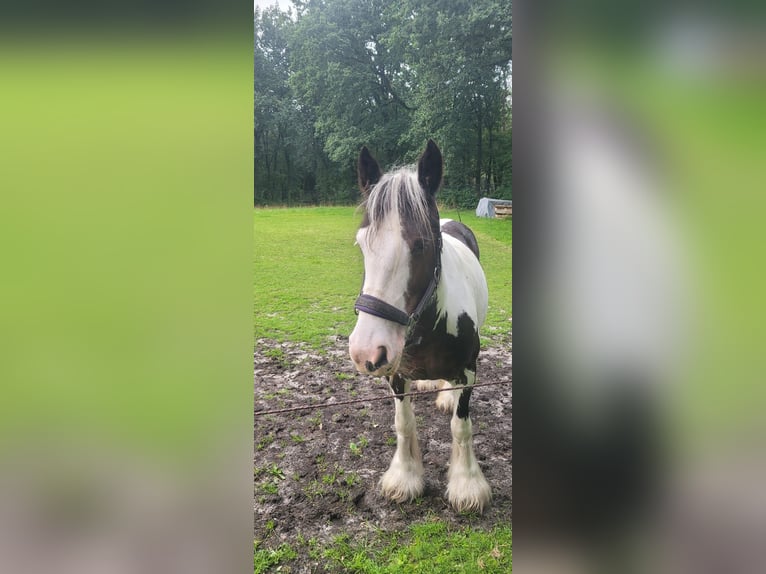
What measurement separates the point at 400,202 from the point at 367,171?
0.56ft

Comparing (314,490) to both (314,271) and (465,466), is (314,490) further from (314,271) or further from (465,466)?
(314,271)

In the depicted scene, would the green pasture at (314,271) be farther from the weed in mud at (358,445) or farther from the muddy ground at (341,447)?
the weed in mud at (358,445)

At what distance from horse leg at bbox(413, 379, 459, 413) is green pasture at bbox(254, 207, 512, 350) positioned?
15.5 inches

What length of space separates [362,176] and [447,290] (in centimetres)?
50

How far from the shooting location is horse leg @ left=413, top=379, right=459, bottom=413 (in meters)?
1.70

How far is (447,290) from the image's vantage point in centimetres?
159

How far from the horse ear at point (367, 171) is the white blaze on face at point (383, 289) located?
16 cm

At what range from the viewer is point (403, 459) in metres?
1.62

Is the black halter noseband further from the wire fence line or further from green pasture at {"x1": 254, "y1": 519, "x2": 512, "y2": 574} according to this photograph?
green pasture at {"x1": 254, "y1": 519, "x2": 512, "y2": 574}

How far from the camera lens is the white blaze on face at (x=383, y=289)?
1.36 m
